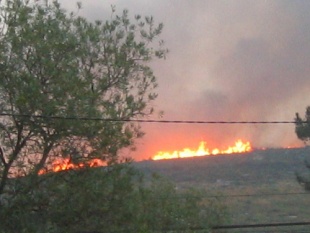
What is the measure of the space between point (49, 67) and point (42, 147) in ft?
6.64

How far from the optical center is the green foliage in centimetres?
2044

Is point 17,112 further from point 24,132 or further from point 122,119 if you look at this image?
point 122,119

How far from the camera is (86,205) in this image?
2075 cm

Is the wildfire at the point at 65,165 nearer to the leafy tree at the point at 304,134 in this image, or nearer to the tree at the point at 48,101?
the tree at the point at 48,101

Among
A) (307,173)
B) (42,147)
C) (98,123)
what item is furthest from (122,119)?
(307,173)

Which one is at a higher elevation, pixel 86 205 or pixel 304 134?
pixel 304 134

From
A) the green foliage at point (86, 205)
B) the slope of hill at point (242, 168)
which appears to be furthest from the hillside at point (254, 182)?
the green foliage at point (86, 205)

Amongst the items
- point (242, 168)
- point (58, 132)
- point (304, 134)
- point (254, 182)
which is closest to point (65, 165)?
point (58, 132)

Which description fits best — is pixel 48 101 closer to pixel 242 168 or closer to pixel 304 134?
pixel 304 134

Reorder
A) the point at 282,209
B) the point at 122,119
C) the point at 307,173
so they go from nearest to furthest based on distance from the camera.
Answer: the point at 122,119 < the point at 307,173 < the point at 282,209

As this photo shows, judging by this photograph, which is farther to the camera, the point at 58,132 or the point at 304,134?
the point at 304,134

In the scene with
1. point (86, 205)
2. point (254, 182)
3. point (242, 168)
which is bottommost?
point (86, 205)

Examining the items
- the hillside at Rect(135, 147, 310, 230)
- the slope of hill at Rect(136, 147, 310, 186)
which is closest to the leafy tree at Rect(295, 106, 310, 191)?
the hillside at Rect(135, 147, 310, 230)

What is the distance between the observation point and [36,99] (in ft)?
65.1
